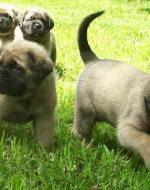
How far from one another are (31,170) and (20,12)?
176 inches

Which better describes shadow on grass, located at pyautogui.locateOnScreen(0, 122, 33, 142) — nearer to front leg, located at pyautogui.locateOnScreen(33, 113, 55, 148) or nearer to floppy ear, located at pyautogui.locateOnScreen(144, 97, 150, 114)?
front leg, located at pyautogui.locateOnScreen(33, 113, 55, 148)

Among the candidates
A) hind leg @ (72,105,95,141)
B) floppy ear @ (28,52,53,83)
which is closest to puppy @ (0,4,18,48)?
hind leg @ (72,105,95,141)

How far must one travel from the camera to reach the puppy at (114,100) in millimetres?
4348

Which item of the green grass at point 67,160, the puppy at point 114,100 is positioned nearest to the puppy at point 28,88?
the green grass at point 67,160

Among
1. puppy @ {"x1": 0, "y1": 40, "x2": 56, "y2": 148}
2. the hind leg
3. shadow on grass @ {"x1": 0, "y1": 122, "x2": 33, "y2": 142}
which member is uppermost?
puppy @ {"x1": 0, "y1": 40, "x2": 56, "y2": 148}

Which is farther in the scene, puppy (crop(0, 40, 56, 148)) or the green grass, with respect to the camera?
puppy (crop(0, 40, 56, 148))

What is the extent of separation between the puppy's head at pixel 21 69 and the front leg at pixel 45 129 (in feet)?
0.87

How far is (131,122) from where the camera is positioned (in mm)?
4430

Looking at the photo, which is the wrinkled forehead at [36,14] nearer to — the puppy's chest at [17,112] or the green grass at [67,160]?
the green grass at [67,160]

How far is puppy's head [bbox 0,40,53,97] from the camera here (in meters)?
4.42

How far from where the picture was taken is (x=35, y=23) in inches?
297

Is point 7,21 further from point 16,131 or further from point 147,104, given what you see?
point 147,104

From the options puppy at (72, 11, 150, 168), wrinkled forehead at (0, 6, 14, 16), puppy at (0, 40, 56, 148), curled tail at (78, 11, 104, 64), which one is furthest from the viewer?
wrinkled forehead at (0, 6, 14, 16)

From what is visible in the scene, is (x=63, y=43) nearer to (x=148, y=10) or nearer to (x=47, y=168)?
(x=47, y=168)
